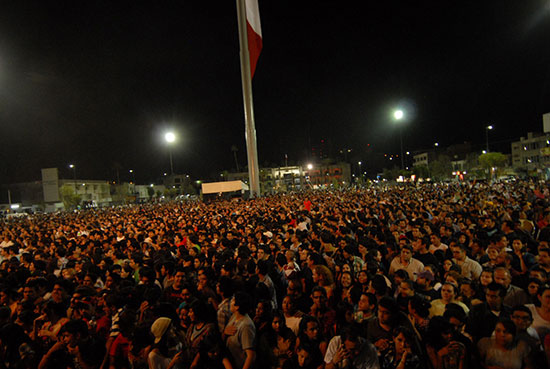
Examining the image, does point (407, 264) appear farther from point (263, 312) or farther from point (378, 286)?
point (263, 312)

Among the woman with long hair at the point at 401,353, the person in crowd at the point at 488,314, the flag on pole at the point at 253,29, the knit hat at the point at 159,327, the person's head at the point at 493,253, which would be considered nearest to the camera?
the woman with long hair at the point at 401,353

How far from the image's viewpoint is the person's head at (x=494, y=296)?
3719 mm

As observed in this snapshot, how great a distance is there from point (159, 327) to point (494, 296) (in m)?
3.92

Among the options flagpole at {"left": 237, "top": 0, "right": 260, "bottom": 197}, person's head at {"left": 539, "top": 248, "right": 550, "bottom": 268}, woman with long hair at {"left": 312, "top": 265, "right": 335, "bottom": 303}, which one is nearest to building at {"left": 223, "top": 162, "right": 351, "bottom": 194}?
flagpole at {"left": 237, "top": 0, "right": 260, "bottom": 197}

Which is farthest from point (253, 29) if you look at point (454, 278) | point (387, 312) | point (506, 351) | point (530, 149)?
point (530, 149)

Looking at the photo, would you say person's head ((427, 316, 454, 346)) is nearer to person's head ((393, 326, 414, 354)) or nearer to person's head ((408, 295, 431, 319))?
person's head ((393, 326, 414, 354))

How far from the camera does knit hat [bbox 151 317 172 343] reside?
131 inches

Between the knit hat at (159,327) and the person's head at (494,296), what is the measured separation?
Result: 12.4 feet

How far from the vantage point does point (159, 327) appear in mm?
3375

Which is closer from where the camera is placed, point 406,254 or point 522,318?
point 522,318

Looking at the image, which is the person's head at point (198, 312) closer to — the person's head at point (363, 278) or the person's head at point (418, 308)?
the person's head at point (363, 278)

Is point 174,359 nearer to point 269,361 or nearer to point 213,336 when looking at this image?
point 213,336

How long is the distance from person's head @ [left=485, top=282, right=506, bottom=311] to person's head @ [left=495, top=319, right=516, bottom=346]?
0.99 m

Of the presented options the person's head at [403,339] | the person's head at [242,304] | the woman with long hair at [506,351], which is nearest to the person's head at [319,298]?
the person's head at [242,304]
